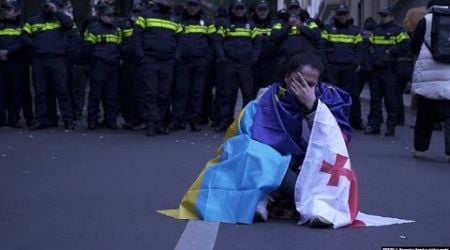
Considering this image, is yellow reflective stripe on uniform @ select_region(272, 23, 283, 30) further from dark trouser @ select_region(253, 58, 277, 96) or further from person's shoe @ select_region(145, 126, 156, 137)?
person's shoe @ select_region(145, 126, 156, 137)

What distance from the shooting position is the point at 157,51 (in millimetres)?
14438

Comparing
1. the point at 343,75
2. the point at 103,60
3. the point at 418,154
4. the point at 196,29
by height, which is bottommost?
the point at 418,154

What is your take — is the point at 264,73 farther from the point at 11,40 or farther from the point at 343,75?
the point at 11,40

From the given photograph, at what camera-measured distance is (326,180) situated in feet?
23.9

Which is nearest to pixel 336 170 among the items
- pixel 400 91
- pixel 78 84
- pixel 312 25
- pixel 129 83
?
pixel 312 25

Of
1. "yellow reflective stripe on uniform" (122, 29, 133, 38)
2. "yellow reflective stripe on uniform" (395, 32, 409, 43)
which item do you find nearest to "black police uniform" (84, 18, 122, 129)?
"yellow reflective stripe on uniform" (122, 29, 133, 38)

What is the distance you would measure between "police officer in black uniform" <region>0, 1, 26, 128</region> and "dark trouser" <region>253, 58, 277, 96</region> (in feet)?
12.4

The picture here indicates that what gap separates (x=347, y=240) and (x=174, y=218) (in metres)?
1.46

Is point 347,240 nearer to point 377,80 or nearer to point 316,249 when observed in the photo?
point 316,249

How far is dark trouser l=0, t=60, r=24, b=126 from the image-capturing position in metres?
15.9

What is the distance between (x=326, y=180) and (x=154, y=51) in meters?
7.52

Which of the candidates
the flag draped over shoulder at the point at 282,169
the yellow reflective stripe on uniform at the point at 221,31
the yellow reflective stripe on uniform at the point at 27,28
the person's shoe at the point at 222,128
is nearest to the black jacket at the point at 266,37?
the yellow reflective stripe on uniform at the point at 221,31

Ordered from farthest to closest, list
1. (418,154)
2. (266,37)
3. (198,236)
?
(266,37) < (418,154) < (198,236)

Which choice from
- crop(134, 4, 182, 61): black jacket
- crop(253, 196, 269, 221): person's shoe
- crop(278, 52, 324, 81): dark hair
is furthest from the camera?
crop(134, 4, 182, 61): black jacket
